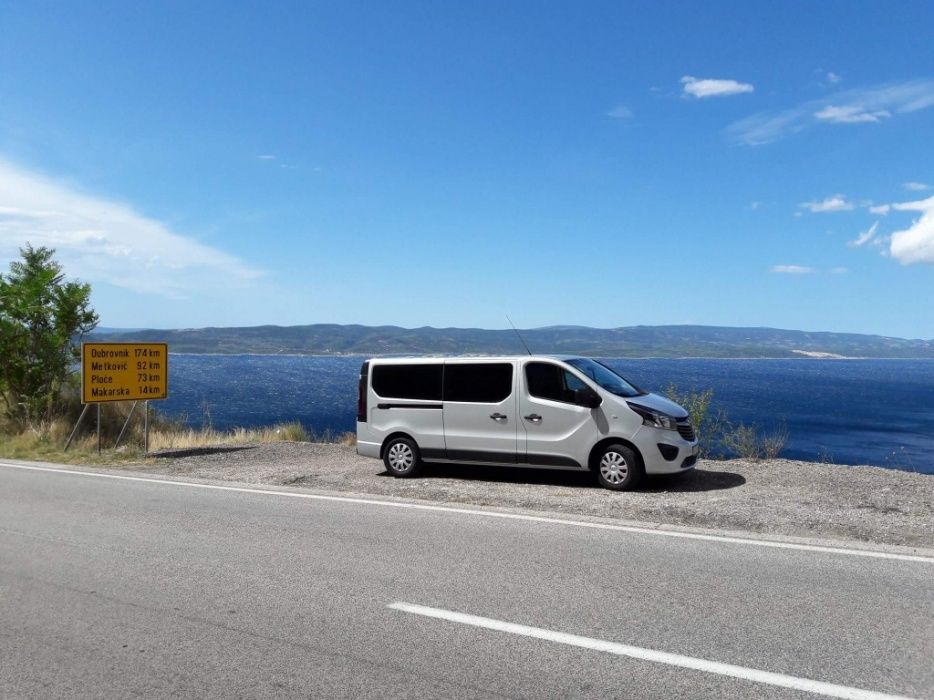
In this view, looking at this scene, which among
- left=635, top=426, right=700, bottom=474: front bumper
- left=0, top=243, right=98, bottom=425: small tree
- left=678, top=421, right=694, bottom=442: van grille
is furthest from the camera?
left=0, top=243, right=98, bottom=425: small tree

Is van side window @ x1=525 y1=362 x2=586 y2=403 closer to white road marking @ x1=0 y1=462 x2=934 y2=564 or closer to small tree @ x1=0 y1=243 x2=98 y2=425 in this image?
white road marking @ x1=0 y1=462 x2=934 y2=564

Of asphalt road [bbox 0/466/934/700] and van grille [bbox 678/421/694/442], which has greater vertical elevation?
van grille [bbox 678/421/694/442]

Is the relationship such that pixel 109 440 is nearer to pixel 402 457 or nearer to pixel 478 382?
pixel 402 457

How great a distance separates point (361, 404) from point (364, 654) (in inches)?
312

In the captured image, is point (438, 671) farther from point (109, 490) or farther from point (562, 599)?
point (109, 490)

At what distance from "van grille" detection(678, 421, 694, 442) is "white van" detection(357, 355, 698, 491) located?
0.02 m

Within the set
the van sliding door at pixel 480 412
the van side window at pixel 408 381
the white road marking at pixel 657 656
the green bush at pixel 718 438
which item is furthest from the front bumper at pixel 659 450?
the white road marking at pixel 657 656

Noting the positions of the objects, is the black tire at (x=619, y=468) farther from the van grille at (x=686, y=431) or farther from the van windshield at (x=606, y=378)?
the van windshield at (x=606, y=378)

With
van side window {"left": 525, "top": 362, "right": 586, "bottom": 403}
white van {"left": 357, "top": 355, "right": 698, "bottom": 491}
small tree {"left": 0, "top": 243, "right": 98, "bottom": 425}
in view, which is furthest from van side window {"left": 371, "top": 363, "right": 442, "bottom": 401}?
small tree {"left": 0, "top": 243, "right": 98, "bottom": 425}

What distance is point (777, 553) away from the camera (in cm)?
686

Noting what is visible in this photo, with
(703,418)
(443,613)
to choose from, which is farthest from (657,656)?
(703,418)

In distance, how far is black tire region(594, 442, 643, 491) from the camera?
33.2ft

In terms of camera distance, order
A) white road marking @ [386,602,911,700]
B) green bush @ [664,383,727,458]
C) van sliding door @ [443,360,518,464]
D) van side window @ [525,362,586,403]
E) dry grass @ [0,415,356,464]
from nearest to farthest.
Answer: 1. white road marking @ [386,602,911,700]
2. van side window @ [525,362,586,403]
3. van sliding door @ [443,360,518,464]
4. dry grass @ [0,415,356,464]
5. green bush @ [664,383,727,458]

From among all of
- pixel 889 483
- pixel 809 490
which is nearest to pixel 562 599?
pixel 809 490
